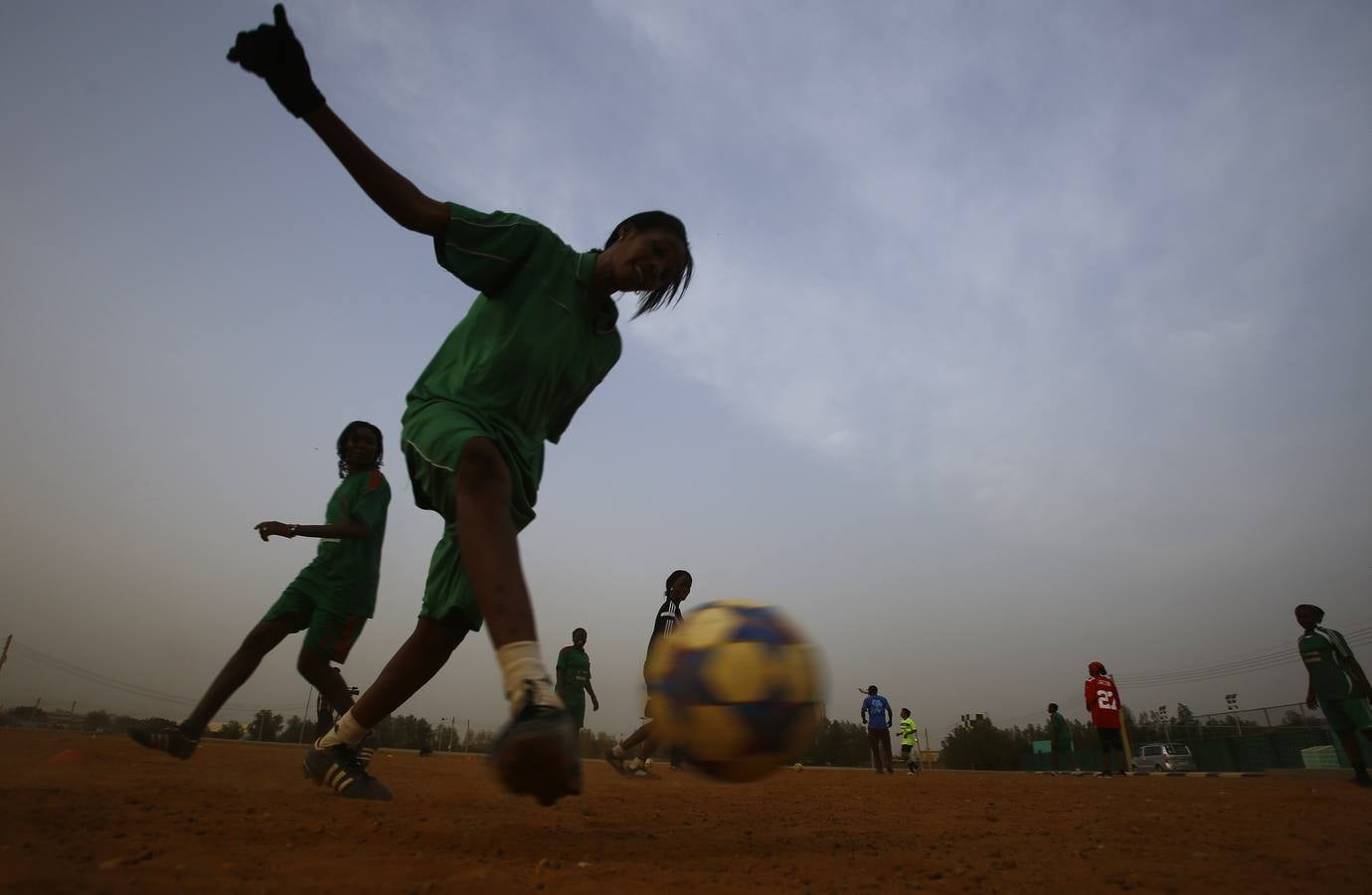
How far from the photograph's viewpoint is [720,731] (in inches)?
80.4

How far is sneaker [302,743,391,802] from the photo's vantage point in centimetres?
306

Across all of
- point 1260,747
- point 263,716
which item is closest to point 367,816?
point 1260,747

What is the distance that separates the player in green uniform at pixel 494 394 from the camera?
1.81 metres

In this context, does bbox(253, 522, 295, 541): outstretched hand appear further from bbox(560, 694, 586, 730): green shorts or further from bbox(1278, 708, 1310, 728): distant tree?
bbox(1278, 708, 1310, 728): distant tree

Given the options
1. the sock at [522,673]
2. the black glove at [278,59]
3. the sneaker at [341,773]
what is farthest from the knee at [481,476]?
the sneaker at [341,773]

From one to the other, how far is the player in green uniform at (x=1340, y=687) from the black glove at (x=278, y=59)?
9.89 m

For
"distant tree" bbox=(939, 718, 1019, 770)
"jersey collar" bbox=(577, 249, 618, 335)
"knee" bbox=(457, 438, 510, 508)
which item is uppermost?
"jersey collar" bbox=(577, 249, 618, 335)

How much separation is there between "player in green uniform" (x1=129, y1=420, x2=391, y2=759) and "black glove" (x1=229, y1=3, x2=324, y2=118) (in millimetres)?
2928

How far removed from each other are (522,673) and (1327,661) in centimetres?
918

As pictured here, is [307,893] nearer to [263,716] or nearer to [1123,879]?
[1123,879]

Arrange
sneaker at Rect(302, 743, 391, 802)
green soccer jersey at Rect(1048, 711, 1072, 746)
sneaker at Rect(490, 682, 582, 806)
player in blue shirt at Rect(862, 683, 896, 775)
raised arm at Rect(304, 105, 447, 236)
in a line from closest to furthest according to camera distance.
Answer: sneaker at Rect(490, 682, 582, 806) < raised arm at Rect(304, 105, 447, 236) < sneaker at Rect(302, 743, 391, 802) < player in blue shirt at Rect(862, 683, 896, 775) < green soccer jersey at Rect(1048, 711, 1072, 746)

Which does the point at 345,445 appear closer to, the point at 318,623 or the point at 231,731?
the point at 318,623

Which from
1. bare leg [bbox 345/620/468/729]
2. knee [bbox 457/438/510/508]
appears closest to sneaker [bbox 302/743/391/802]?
bare leg [bbox 345/620/468/729]

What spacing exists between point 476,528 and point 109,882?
103 cm
